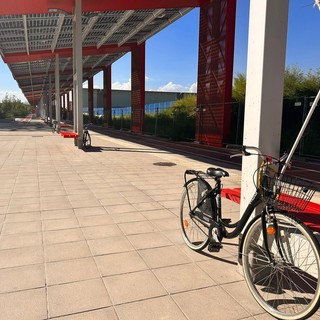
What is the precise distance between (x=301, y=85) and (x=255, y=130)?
14.3 meters

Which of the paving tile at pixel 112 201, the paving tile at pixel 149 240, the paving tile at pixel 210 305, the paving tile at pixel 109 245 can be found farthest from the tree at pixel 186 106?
the paving tile at pixel 210 305

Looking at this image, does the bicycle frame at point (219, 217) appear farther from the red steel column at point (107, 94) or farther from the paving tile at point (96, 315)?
the red steel column at point (107, 94)

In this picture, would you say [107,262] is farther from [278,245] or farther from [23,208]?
[23,208]

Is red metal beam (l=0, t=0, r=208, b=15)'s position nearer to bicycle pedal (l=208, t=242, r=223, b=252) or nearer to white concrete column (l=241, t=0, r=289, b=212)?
white concrete column (l=241, t=0, r=289, b=212)

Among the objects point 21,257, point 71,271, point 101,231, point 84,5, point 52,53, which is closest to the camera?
point 71,271

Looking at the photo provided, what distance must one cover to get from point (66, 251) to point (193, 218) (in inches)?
57.7

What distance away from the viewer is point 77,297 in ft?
9.71

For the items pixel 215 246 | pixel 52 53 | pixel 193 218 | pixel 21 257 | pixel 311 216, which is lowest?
pixel 21 257

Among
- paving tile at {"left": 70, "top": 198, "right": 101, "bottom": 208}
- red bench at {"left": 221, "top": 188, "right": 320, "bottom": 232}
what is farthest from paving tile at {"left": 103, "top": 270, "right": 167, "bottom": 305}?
paving tile at {"left": 70, "top": 198, "right": 101, "bottom": 208}

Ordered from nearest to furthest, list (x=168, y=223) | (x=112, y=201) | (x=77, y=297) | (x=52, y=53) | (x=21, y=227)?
(x=77, y=297) → (x=21, y=227) → (x=168, y=223) → (x=112, y=201) → (x=52, y=53)

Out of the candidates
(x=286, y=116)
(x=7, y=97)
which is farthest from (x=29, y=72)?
(x=7, y=97)

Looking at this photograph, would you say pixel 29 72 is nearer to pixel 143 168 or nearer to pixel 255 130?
pixel 143 168

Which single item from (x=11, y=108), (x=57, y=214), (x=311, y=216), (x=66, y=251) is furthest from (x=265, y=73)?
(x=11, y=108)

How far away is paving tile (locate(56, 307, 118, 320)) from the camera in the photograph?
2664mm
